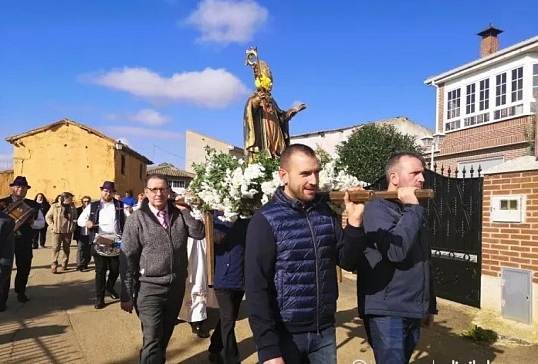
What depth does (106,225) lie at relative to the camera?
26.2ft

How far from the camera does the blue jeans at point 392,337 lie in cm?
297

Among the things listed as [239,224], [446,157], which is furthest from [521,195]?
[446,157]

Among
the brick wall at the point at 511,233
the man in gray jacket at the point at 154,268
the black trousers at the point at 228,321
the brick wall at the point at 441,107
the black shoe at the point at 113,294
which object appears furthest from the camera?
the brick wall at the point at 441,107

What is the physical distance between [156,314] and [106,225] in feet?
14.6

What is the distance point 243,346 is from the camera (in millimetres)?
5488

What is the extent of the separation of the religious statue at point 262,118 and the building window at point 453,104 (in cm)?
1669

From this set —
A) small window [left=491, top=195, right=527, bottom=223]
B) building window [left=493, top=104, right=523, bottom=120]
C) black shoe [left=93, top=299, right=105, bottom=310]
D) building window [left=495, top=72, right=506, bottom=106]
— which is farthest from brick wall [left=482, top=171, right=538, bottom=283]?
building window [left=495, top=72, right=506, bottom=106]

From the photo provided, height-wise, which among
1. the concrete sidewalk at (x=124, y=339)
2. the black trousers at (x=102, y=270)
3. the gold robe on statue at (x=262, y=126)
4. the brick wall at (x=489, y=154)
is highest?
the brick wall at (x=489, y=154)

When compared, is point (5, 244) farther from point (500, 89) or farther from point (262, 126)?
point (500, 89)

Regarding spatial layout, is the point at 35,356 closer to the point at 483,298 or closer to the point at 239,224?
the point at 239,224

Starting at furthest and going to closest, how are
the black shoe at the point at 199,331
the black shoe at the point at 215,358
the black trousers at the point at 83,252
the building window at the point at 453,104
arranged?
the building window at the point at 453,104
the black trousers at the point at 83,252
the black shoe at the point at 199,331
the black shoe at the point at 215,358

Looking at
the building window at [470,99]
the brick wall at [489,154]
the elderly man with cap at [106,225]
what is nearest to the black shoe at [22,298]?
the elderly man with cap at [106,225]

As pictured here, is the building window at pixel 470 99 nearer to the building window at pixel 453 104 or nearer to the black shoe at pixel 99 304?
the building window at pixel 453 104

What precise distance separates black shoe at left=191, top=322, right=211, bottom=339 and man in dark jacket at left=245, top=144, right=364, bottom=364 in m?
3.45
